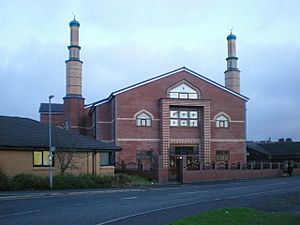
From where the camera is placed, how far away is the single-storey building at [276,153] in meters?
66.1

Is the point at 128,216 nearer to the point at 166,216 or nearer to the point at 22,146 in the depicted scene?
the point at 166,216

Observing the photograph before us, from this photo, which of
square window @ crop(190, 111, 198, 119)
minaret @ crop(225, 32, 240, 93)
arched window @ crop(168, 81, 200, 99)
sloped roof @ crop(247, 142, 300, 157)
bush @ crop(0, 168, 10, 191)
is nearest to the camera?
bush @ crop(0, 168, 10, 191)

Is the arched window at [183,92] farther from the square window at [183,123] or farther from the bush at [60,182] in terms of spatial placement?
the bush at [60,182]

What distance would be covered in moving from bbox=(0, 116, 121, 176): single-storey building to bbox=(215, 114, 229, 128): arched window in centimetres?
1939

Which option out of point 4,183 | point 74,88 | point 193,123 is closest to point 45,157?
point 4,183

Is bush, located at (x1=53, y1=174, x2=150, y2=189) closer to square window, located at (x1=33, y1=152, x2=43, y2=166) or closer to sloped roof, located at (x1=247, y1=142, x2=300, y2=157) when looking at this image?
square window, located at (x1=33, y1=152, x2=43, y2=166)

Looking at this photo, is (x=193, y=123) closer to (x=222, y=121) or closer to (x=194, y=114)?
(x=194, y=114)

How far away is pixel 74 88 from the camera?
62031 mm

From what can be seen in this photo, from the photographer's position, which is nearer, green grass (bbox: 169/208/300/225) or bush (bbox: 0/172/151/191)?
green grass (bbox: 169/208/300/225)

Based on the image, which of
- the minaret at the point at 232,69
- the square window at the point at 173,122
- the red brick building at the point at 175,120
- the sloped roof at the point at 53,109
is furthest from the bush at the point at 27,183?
the minaret at the point at 232,69

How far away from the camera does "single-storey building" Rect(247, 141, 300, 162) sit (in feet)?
217

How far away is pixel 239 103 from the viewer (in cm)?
5603

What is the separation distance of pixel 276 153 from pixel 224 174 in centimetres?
2527

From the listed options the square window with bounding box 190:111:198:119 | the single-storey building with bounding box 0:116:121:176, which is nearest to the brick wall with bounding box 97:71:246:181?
the square window with bounding box 190:111:198:119
